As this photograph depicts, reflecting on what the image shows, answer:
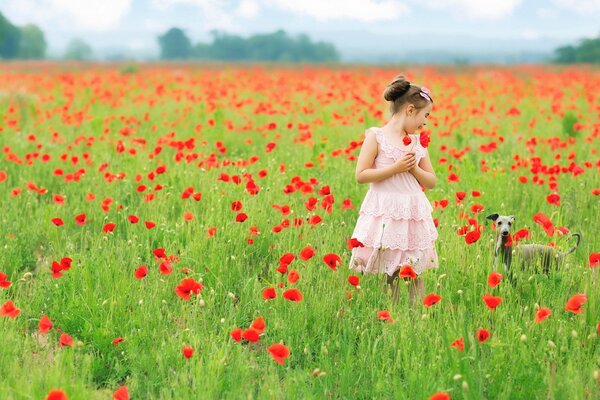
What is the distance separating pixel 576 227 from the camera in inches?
187

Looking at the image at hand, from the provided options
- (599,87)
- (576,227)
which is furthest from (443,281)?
(599,87)

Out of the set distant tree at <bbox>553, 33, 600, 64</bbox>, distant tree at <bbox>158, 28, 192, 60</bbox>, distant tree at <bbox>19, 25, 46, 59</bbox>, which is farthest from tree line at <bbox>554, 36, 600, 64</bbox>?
distant tree at <bbox>158, 28, 192, 60</bbox>

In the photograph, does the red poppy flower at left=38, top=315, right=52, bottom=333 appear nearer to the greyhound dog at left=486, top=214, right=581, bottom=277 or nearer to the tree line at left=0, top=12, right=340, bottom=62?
the greyhound dog at left=486, top=214, right=581, bottom=277

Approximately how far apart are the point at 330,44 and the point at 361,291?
202 feet

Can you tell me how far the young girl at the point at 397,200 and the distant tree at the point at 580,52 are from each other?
28.0m

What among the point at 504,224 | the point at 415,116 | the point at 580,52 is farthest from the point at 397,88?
the point at 580,52

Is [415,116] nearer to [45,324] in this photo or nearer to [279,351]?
[279,351]

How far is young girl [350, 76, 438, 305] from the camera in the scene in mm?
3711

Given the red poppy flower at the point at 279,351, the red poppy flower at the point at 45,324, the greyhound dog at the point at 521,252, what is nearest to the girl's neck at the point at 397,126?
the greyhound dog at the point at 521,252

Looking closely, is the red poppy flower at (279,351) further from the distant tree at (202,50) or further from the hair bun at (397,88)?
the distant tree at (202,50)

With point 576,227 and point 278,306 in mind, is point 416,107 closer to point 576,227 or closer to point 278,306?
point 278,306

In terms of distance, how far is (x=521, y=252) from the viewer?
3.72m

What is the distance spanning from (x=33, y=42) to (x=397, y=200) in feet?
220

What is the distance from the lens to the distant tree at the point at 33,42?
60.2 meters
